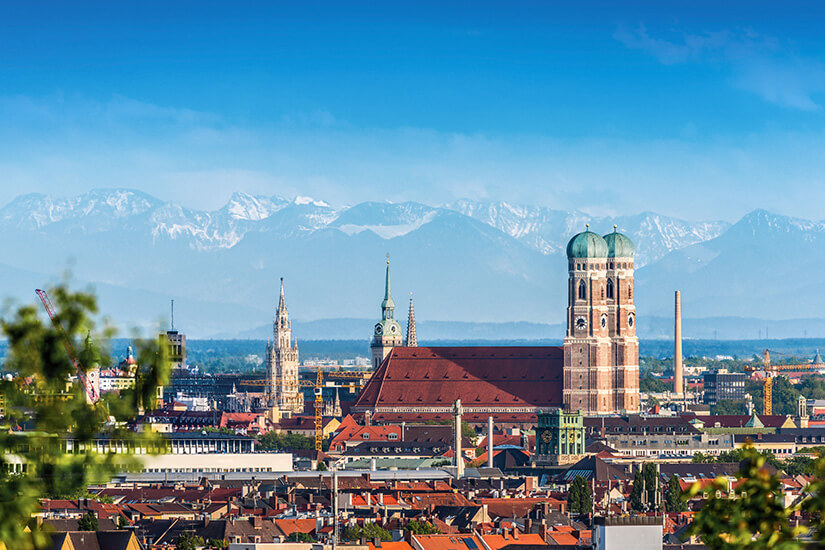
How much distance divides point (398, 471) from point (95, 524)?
7347 centimetres

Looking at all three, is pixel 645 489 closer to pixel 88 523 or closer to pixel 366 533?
pixel 366 533

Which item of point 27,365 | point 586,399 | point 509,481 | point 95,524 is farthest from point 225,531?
point 586,399

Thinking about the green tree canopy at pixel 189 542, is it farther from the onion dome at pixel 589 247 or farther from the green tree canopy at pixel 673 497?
the onion dome at pixel 589 247

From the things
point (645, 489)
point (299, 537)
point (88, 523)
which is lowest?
Result: point (299, 537)

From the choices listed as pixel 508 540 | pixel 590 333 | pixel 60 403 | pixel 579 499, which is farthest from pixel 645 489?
pixel 60 403

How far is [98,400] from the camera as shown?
63.4 ft

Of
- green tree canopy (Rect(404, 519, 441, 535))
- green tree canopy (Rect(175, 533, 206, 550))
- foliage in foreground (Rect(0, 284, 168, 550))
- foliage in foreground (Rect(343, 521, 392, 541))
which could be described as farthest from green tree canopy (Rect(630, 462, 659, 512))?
foliage in foreground (Rect(0, 284, 168, 550))

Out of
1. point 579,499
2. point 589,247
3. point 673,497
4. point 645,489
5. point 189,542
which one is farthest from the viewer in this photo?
point 589,247

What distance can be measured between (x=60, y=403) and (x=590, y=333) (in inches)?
7135

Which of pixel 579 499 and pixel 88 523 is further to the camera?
pixel 579 499

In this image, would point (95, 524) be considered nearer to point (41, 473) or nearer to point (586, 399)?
point (41, 473)

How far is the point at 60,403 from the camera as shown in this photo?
1858cm

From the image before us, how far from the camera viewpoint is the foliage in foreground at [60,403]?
18.2m

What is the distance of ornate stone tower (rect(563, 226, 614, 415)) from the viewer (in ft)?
651
